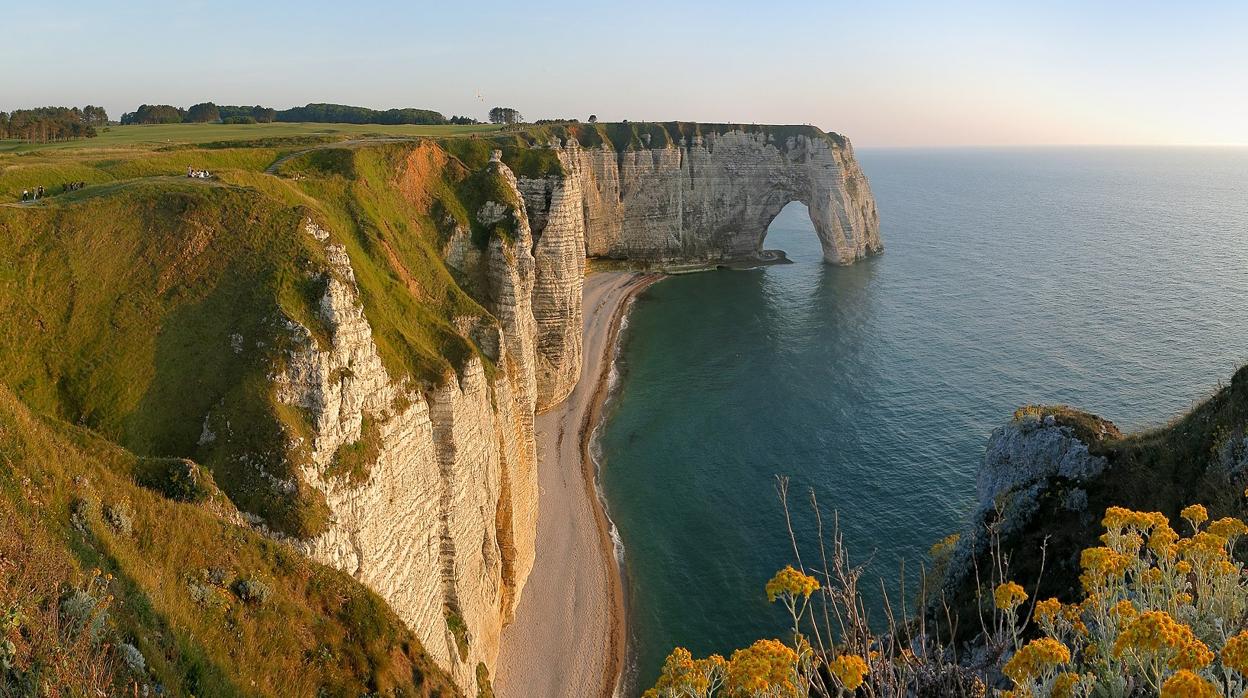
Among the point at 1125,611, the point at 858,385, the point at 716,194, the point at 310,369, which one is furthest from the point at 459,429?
the point at 716,194

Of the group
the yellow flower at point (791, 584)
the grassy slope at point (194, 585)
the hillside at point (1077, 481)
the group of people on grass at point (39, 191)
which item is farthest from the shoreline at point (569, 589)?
the group of people on grass at point (39, 191)

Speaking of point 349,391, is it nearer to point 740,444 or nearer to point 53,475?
point 53,475

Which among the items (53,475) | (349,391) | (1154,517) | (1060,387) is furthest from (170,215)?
(1060,387)

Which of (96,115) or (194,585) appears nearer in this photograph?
(194,585)

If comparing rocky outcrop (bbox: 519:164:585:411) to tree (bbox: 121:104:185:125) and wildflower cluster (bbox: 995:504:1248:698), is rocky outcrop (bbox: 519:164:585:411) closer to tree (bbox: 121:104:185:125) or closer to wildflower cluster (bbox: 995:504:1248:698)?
wildflower cluster (bbox: 995:504:1248:698)

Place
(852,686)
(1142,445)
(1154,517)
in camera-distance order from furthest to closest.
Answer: (1142,445)
(1154,517)
(852,686)

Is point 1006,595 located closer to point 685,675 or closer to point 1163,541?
point 1163,541

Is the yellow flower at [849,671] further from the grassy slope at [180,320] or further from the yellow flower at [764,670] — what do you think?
the grassy slope at [180,320]
